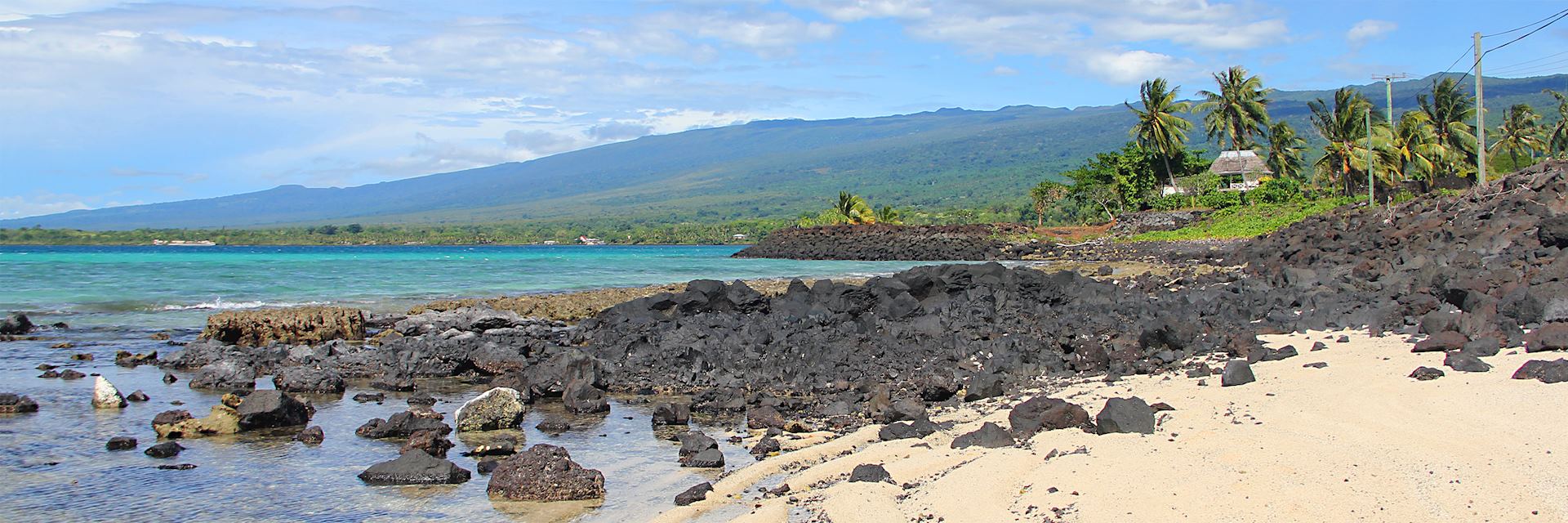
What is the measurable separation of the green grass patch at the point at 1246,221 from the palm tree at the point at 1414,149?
11.2ft

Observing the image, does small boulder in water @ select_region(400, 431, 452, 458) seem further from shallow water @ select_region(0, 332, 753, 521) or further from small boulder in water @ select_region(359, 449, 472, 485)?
small boulder in water @ select_region(359, 449, 472, 485)

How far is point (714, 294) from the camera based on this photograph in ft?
52.5

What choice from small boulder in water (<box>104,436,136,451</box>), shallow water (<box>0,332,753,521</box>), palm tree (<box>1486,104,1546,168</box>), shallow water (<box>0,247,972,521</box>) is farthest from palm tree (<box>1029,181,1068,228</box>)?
small boulder in water (<box>104,436,136,451</box>)

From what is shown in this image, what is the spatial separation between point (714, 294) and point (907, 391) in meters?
6.69

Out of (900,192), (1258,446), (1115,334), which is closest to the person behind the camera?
(1258,446)

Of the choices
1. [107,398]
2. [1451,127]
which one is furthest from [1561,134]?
[107,398]

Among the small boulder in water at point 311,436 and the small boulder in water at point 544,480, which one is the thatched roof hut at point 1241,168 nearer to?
the small boulder in water at point 311,436

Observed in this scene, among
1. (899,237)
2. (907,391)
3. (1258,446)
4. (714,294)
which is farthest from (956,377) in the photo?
(899,237)

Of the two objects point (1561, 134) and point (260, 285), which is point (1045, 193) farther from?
point (260, 285)

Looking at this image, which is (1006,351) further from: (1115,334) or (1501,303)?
(1501,303)

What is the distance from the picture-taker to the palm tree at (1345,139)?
48281 millimetres

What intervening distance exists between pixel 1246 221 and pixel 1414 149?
8611 mm

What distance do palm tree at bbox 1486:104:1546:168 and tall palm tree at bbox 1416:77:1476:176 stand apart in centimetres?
338

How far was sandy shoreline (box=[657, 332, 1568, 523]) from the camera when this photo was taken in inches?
196
